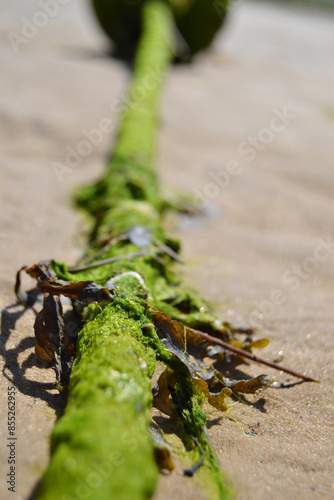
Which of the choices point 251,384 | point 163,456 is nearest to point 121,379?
point 163,456

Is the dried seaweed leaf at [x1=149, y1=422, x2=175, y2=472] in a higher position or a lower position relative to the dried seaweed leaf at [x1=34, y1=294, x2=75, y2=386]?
lower

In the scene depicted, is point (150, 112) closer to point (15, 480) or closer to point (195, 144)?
point (195, 144)

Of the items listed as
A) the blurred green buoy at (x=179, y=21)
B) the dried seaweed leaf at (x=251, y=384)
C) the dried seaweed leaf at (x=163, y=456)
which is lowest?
the blurred green buoy at (x=179, y=21)

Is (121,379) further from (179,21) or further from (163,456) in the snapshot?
(179,21)

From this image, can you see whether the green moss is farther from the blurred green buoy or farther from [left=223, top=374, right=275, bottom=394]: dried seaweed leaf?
the blurred green buoy

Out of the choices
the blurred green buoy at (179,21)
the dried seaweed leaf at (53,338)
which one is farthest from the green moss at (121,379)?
the blurred green buoy at (179,21)

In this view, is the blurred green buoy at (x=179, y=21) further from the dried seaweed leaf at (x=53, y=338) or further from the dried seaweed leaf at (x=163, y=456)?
the dried seaweed leaf at (x=163, y=456)

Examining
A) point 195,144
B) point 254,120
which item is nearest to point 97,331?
point 195,144

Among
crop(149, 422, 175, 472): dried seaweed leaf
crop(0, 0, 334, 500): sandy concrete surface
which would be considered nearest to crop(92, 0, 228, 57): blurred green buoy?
crop(0, 0, 334, 500): sandy concrete surface
